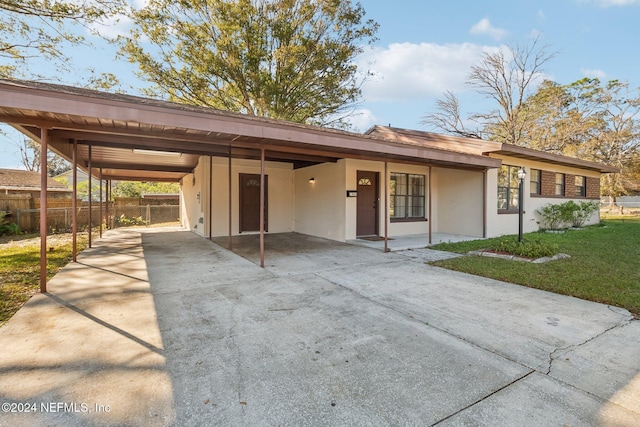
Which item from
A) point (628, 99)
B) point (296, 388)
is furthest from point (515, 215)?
point (628, 99)

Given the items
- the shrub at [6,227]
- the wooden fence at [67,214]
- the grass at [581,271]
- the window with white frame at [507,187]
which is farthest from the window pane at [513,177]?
the shrub at [6,227]

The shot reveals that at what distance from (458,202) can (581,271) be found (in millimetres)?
5202

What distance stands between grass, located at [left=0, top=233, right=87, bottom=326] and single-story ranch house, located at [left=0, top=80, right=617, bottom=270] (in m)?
2.21

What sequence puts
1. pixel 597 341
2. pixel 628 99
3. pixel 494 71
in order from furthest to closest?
1. pixel 628 99
2. pixel 494 71
3. pixel 597 341

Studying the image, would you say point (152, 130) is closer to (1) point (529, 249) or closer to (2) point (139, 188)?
(1) point (529, 249)

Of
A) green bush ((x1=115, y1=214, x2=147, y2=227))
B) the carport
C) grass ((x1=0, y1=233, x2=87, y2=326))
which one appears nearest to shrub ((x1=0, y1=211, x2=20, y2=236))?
grass ((x1=0, y1=233, x2=87, y2=326))

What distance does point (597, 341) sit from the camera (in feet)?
9.20

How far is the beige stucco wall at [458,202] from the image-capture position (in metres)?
9.74

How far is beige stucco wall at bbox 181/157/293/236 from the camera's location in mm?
9891

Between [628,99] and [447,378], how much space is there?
3335 cm

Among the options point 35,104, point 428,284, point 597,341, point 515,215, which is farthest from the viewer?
point 515,215

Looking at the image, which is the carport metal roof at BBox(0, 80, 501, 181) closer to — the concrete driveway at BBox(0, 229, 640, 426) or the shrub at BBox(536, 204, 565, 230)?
the concrete driveway at BBox(0, 229, 640, 426)

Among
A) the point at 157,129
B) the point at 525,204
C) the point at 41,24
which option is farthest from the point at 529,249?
the point at 41,24

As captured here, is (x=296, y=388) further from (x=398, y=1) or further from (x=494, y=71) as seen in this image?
(x=494, y=71)
